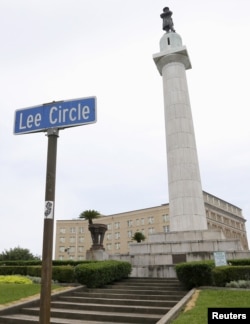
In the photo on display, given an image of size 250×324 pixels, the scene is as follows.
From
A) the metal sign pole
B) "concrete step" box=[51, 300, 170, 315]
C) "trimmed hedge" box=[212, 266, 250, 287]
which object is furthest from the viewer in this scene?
"trimmed hedge" box=[212, 266, 250, 287]

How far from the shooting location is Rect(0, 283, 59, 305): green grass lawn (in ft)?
37.9

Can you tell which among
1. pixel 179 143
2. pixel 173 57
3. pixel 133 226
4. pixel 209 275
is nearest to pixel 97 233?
pixel 179 143

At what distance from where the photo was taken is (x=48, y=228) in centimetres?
383

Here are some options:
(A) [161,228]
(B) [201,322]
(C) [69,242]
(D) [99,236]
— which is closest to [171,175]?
(D) [99,236]

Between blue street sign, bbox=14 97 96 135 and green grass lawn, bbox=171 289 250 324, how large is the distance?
19.4 ft

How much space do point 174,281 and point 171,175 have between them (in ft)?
32.1

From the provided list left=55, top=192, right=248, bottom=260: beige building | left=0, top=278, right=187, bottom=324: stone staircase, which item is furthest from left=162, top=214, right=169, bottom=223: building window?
left=0, top=278, right=187, bottom=324: stone staircase

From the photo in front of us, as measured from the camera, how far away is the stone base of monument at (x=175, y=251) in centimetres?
1869

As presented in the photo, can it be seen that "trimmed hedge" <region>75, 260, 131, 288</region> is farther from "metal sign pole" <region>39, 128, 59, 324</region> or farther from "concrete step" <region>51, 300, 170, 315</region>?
"metal sign pole" <region>39, 128, 59, 324</region>

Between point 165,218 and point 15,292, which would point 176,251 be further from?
point 165,218

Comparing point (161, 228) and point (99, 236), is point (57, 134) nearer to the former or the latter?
point (99, 236)

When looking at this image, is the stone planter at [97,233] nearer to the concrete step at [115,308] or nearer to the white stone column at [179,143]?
the white stone column at [179,143]

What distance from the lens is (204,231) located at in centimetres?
2100

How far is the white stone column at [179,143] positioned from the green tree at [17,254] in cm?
1908
